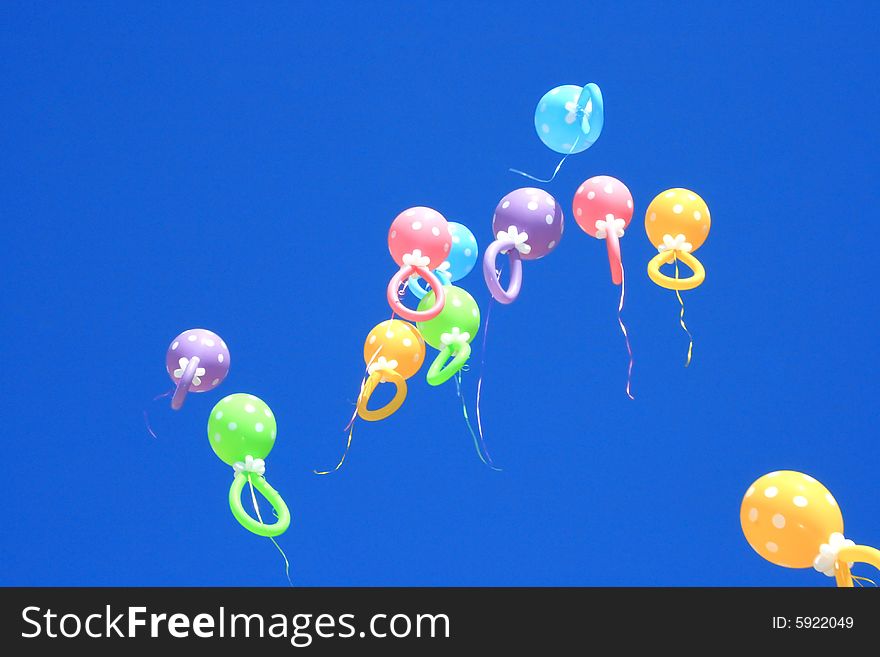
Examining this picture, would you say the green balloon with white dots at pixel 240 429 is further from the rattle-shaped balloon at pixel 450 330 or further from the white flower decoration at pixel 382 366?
the rattle-shaped balloon at pixel 450 330

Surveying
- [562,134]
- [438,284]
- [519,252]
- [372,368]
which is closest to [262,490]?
[372,368]

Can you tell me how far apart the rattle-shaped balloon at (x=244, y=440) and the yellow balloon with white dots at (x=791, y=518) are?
104 cm

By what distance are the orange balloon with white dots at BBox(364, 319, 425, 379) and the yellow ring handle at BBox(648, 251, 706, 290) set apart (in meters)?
0.61

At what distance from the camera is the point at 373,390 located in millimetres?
2564

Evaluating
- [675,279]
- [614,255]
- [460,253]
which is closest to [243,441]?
[460,253]

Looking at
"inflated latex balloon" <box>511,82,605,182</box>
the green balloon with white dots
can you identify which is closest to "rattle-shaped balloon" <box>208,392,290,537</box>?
the green balloon with white dots

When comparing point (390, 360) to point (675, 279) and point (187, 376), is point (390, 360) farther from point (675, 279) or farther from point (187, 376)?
point (675, 279)

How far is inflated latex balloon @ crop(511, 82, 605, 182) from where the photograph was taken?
2.45 meters

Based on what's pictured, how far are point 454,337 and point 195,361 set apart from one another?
633 millimetres

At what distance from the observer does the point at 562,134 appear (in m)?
2.52

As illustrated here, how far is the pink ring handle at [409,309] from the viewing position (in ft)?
7.70
